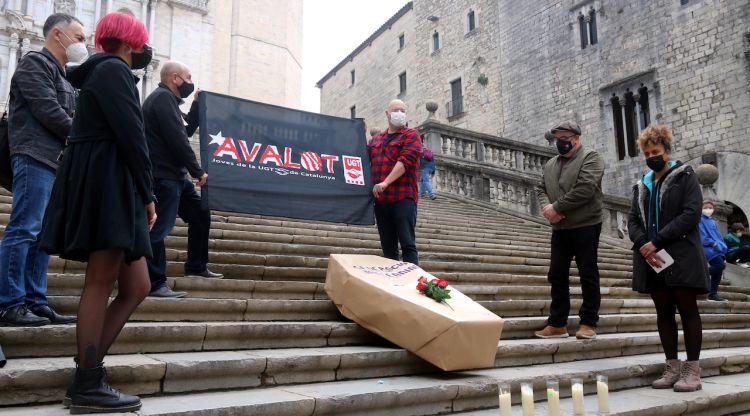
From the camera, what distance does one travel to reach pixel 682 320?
408 cm

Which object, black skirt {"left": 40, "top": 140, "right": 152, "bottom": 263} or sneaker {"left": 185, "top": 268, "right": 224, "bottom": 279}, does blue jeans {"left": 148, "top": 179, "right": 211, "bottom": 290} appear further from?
black skirt {"left": 40, "top": 140, "right": 152, "bottom": 263}

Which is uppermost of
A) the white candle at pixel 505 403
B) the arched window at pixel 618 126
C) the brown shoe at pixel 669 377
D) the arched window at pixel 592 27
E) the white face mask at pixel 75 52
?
the arched window at pixel 592 27

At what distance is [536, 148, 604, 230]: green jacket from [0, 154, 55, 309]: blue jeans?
368 centimetres

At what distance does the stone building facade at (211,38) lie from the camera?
1041 inches

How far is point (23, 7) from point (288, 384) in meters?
30.0

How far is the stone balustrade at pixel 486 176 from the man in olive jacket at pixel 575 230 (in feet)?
20.3

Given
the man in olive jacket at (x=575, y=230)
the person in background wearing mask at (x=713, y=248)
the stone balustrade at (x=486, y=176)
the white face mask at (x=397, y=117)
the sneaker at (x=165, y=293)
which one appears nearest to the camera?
the sneaker at (x=165, y=293)

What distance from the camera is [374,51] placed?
36.9 meters

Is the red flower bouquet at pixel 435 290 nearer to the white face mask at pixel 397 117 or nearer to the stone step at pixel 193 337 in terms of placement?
the stone step at pixel 193 337

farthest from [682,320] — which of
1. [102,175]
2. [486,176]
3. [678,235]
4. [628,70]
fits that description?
[628,70]

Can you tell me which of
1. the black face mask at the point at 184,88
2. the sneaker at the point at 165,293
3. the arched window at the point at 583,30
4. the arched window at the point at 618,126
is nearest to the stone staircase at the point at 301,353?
the sneaker at the point at 165,293

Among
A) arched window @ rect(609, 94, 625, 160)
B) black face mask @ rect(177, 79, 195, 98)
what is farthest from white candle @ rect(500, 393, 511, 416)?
arched window @ rect(609, 94, 625, 160)

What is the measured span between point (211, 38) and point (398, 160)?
29624 millimetres

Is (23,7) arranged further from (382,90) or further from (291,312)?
(291,312)
